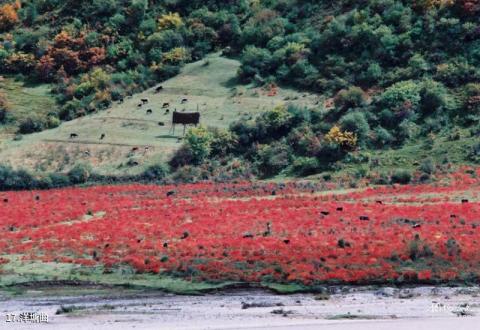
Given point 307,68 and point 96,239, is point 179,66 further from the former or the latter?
point 96,239

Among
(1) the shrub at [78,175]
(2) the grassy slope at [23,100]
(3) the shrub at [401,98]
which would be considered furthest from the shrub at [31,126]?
(3) the shrub at [401,98]

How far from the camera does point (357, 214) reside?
173ft

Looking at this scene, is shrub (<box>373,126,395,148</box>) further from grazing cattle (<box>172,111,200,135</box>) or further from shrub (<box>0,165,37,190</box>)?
shrub (<box>0,165,37,190</box>)

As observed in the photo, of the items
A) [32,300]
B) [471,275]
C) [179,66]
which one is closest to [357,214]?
[471,275]

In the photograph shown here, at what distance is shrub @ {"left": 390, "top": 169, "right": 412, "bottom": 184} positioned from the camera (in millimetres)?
67375

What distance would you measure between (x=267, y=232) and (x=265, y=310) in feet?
40.1

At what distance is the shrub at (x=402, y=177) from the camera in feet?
221

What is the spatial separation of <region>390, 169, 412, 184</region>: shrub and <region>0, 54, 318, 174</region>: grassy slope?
19289mm

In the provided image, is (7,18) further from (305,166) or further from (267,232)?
(267,232)

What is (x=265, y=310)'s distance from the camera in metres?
36.2

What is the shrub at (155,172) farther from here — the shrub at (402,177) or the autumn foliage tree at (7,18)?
the autumn foliage tree at (7,18)

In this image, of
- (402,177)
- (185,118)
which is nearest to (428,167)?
(402,177)

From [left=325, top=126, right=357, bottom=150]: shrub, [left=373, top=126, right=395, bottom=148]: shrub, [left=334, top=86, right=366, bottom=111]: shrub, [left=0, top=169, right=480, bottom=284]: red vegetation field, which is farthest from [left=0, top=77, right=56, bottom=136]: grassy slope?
[left=373, top=126, right=395, bottom=148]: shrub

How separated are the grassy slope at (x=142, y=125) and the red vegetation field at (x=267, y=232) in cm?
1233
